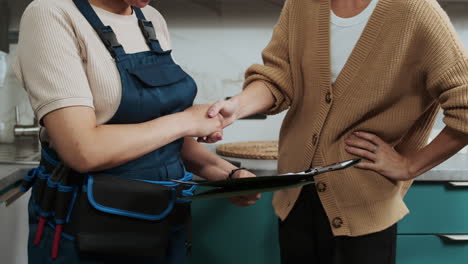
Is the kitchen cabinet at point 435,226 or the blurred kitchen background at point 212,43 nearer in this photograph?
the kitchen cabinet at point 435,226

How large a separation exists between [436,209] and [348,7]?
95 centimetres

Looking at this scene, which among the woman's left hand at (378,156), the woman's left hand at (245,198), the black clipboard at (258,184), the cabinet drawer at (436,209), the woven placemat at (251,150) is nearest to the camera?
the black clipboard at (258,184)

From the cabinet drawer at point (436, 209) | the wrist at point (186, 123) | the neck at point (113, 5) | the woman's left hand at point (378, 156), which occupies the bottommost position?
the cabinet drawer at point (436, 209)

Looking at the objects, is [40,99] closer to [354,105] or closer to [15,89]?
[354,105]

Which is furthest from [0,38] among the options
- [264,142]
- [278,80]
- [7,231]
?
[278,80]

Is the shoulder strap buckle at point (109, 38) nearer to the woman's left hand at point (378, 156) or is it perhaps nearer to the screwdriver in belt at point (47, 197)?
the screwdriver in belt at point (47, 197)

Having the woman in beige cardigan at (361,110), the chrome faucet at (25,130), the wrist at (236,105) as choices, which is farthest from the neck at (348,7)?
the chrome faucet at (25,130)

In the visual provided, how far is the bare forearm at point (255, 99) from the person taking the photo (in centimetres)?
107

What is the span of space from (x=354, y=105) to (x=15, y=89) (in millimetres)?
1588

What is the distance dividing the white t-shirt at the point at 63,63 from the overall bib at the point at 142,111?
20 millimetres

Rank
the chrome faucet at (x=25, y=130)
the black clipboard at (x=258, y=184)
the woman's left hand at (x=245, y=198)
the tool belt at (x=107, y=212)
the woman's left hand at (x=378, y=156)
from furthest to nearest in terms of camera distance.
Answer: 1. the chrome faucet at (x=25, y=130)
2. the woman's left hand at (x=245, y=198)
3. the woman's left hand at (x=378, y=156)
4. the tool belt at (x=107, y=212)
5. the black clipboard at (x=258, y=184)

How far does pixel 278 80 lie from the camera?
104cm

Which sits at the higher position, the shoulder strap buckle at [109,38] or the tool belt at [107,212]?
the shoulder strap buckle at [109,38]

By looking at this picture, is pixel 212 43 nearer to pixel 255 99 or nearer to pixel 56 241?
pixel 255 99
